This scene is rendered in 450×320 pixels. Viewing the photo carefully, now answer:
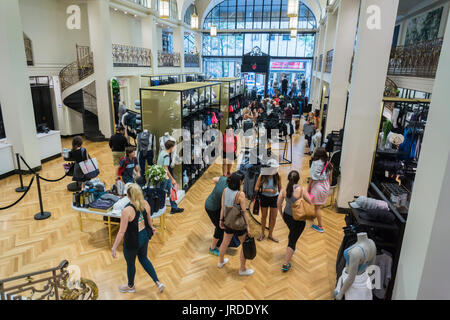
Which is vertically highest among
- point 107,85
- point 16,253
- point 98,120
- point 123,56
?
point 123,56

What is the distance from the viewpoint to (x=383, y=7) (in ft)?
16.8

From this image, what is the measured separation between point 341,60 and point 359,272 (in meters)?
8.14

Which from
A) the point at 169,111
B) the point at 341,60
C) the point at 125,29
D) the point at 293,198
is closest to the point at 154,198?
the point at 293,198

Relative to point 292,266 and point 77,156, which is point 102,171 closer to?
point 77,156

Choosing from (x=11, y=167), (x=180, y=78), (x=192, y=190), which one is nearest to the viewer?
(x=192, y=190)

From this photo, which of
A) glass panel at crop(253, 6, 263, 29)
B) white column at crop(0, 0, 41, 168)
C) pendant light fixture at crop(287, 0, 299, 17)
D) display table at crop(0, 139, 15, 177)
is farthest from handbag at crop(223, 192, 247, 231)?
glass panel at crop(253, 6, 263, 29)

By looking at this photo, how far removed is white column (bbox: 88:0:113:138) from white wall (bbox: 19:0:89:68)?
170cm

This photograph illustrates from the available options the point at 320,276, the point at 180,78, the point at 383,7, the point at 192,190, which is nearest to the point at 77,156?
the point at 192,190

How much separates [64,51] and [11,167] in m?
6.49

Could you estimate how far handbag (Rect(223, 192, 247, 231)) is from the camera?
3.78 meters

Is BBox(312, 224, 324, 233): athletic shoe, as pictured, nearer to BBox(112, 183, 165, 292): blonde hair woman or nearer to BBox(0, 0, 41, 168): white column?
BBox(112, 183, 165, 292): blonde hair woman

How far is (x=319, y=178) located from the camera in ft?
Result: 17.4

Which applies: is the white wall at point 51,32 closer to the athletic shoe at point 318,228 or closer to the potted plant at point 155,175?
the potted plant at point 155,175

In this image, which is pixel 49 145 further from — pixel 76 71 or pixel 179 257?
pixel 179 257
